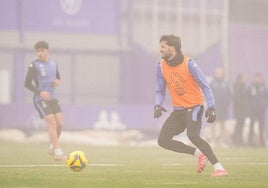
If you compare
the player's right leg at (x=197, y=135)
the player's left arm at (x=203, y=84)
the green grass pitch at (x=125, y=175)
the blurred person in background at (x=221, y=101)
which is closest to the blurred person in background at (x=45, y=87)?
the green grass pitch at (x=125, y=175)

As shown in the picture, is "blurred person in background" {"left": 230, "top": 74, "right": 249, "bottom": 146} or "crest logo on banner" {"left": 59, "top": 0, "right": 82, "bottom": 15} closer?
"blurred person in background" {"left": 230, "top": 74, "right": 249, "bottom": 146}

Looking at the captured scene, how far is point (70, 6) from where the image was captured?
27688 millimetres

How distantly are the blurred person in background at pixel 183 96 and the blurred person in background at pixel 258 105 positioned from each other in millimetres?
12745

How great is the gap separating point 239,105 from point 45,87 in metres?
10.5

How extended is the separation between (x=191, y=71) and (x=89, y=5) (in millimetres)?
16351

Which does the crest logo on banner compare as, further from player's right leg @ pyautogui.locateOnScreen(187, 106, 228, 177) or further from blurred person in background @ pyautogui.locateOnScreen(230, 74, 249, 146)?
player's right leg @ pyautogui.locateOnScreen(187, 106, 228, 177)

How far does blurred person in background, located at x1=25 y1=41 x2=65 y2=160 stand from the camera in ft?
51.7

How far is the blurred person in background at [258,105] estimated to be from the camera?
24.8m

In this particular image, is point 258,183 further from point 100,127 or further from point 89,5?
point 89,5

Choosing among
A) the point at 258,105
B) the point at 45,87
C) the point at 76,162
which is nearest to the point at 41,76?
the point at 45,87

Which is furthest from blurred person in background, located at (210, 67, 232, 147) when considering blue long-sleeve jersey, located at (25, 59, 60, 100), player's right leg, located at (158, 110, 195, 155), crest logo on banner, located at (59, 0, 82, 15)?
player's right leg, located at (158, 110, 195, 155)

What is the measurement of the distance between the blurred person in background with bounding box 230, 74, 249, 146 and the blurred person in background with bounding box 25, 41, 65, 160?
33.1 ft

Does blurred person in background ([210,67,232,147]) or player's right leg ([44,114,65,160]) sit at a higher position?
player's right leg ([44,114,65,160])

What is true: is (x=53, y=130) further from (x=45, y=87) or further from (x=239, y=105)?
(x=239, y=105)
